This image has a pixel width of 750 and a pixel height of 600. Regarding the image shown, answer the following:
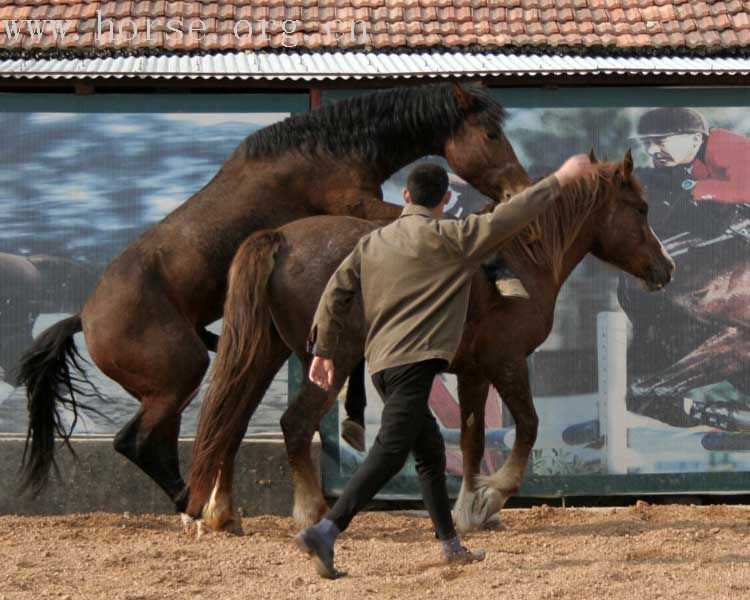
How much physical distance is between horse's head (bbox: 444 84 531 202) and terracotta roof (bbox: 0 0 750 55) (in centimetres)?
273

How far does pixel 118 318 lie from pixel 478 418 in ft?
7.30

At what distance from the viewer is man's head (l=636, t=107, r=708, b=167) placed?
874cm

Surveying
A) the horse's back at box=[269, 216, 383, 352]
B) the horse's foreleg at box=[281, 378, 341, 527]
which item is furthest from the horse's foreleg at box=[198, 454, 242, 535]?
the horse's back at box=[269, 216, 383, 352]

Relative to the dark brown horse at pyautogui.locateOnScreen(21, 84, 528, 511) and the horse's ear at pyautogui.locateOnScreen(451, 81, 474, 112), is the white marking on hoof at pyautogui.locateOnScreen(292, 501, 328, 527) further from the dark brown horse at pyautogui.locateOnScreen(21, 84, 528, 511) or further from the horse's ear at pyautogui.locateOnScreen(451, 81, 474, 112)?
the horse's ear at pyautogui.locateOnScreen(451, 81, 474, 112)

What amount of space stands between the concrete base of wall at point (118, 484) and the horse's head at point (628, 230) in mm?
2682

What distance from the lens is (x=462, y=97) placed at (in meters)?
7.06

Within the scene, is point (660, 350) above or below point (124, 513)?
above

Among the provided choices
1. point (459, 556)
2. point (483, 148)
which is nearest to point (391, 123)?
point (483, 148)

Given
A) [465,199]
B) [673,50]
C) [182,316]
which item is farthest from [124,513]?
[673,50]

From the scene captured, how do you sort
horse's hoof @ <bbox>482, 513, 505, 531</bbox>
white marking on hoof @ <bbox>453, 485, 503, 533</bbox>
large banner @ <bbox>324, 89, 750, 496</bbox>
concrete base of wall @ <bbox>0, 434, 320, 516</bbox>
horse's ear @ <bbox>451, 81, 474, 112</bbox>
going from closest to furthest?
white marking on hoof @ <bbox>453, 485, 503, 533</bbox> → horse's ear @ <bbox>451, 81, 474, 112</bbox> → horse's hoof @ <bbox>482, 513, 505, 531</bbox> → concrete base of wall @ <bbox>0, 434, 320, 516</bbox> → large banner @ <bbox>324, 89, 750, 496</bbox>

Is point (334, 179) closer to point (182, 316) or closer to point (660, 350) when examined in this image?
point (182, 316)

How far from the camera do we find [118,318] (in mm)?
6945

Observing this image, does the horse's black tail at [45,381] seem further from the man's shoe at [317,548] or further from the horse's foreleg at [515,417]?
the man's shoe at [317,548]

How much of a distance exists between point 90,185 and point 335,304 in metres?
3.98
